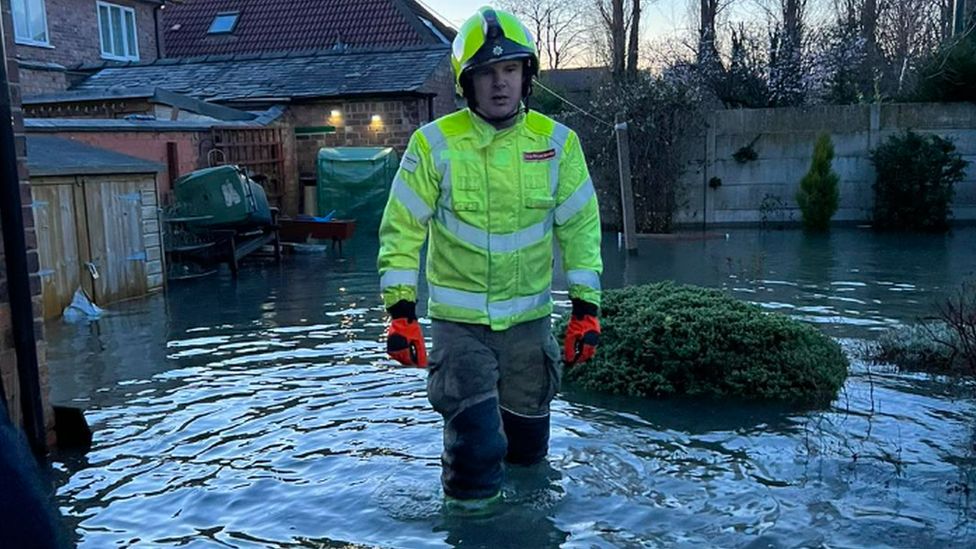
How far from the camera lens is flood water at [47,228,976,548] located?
3984 mm

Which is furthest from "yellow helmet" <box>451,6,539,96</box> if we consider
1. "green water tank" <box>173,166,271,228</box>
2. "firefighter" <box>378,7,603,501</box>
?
"green water tank" <box>173,166,271,228</box>

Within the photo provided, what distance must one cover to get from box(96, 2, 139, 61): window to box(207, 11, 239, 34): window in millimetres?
2614

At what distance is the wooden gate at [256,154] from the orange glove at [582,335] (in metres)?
12.6

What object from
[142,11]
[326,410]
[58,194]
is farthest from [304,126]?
[326,410]

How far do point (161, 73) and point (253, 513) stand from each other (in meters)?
19.9

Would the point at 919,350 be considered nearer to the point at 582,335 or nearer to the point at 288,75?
the point at 582,335

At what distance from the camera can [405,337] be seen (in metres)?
3.84

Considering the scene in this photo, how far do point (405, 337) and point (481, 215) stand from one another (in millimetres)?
606

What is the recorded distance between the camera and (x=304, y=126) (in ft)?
65.9

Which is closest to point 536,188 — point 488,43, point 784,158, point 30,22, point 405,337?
point 488,43

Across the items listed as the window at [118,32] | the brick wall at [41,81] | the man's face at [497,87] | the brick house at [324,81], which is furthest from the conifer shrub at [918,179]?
the window at [118,32]

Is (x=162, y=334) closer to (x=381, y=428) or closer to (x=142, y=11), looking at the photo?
(x=381, y=428)

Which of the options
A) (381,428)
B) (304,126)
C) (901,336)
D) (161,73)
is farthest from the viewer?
(161,73)

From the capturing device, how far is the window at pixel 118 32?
24016 millimetres
